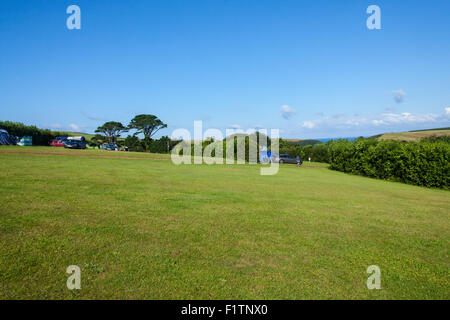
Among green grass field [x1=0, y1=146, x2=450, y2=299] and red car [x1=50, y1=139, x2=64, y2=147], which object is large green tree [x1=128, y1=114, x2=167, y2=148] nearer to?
red car [x1=50, y1=139, x2=64, y2=147]

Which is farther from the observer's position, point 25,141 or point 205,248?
point 25,141

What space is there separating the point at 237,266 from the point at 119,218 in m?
3.17

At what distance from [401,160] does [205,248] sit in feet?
69.3

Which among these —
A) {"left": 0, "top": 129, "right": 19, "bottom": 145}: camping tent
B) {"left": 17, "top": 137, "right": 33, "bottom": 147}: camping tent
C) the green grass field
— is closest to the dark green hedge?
the green grass field

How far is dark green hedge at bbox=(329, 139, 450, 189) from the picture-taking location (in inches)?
705

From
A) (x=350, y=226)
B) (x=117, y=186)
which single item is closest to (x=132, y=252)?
(x=350, y=226)

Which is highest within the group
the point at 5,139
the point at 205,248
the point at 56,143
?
the point at 5,139

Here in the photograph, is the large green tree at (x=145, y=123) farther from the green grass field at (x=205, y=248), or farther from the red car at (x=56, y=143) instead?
the green grass field at (x=205, y=248)

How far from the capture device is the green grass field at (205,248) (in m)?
3.33

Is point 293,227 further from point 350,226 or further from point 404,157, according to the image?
point 404,157

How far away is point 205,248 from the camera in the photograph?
4523mm

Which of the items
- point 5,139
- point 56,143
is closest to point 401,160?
point 5,139

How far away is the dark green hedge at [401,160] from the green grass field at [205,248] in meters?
13.2

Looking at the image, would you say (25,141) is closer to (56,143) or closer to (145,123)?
(56,143)
